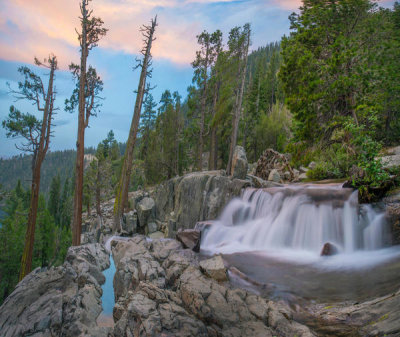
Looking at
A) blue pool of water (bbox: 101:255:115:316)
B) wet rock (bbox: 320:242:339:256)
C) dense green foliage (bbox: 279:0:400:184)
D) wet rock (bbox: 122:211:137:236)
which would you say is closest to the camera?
blue pool of water (bbox: 101:255:115:316)

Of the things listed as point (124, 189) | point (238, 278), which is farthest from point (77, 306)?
point (124, 189)

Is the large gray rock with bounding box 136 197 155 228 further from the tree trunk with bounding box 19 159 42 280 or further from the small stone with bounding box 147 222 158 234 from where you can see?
the tree trunk with bounding box 19 159 42 280

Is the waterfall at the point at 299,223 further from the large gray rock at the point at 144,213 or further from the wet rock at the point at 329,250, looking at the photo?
the large gray rock at the point at 144,213

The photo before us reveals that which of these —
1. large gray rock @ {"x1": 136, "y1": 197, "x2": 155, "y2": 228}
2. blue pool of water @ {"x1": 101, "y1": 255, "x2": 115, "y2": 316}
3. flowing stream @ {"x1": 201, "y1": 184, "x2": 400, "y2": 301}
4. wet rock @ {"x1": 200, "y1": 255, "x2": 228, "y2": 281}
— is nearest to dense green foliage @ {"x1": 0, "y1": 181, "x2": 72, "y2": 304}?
large gray rock @ {"x1": 136, "y1": 197, "x2": 155, "y2": 228}

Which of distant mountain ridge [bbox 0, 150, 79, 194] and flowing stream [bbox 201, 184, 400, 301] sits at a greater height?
distant mountain ridge [bbox 0, 150, 79, 194]

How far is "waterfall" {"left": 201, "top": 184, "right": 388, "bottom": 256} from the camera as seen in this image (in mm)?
6660

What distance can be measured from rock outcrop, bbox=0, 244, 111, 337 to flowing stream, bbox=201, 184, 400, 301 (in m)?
3.65

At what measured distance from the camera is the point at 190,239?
8.63 metres

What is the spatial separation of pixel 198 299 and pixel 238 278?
6.98 ft

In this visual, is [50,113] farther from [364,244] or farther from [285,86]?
[364,244]

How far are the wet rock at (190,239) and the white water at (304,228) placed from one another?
0.51 metres

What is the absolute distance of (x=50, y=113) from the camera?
11.9 meters

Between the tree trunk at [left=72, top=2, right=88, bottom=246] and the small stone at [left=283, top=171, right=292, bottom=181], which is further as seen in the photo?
the small stone at [left=283, top=171, right=292, bottom=181]

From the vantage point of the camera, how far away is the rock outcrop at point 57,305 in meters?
4.14
